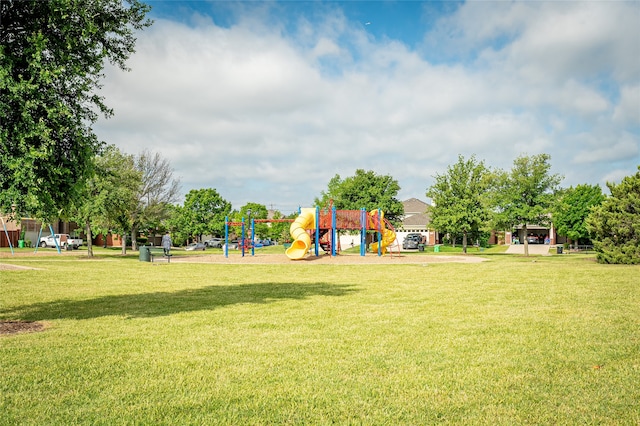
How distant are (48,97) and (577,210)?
72892 millimetres

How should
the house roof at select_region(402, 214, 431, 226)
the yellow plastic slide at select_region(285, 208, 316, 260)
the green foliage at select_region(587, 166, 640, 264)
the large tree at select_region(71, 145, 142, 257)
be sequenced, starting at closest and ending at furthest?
the green foliage at select_region(587, 166, 640, 264), the yellow plastic slide at select_region(285, 208, 316, 260), the large tree at select_region(71, 145, 142, 257), the house roof at select_region(402, 214, 431, 226)

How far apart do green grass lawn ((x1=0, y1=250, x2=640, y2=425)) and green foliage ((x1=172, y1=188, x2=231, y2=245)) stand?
228ft

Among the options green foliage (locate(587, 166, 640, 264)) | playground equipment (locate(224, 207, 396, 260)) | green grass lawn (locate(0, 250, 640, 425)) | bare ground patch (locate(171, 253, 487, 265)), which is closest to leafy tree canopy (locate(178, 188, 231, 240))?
playground equipment (locate(224, 207, 396, 260))

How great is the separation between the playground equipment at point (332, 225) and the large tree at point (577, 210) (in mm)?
40388

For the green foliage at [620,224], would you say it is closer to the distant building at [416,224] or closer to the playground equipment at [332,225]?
the playground equipment at [332,225]

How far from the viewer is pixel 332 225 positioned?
36.5m

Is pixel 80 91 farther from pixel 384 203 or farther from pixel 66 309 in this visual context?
pixel 384 203

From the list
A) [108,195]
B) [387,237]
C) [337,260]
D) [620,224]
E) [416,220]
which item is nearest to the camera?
[620,224]

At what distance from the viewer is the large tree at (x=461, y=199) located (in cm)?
4631

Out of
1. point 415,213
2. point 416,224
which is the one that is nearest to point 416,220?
point 416,224

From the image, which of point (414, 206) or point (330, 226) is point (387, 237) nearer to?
point (330, 226)

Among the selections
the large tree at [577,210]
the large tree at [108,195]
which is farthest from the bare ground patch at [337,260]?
the large tree at [577,210]

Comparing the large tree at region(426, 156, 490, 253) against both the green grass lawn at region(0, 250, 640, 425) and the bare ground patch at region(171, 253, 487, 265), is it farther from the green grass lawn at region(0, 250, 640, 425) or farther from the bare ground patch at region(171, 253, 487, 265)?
the green grass lawn at region(0, 250, 640, 425)

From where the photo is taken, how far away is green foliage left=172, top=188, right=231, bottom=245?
3206 inches
